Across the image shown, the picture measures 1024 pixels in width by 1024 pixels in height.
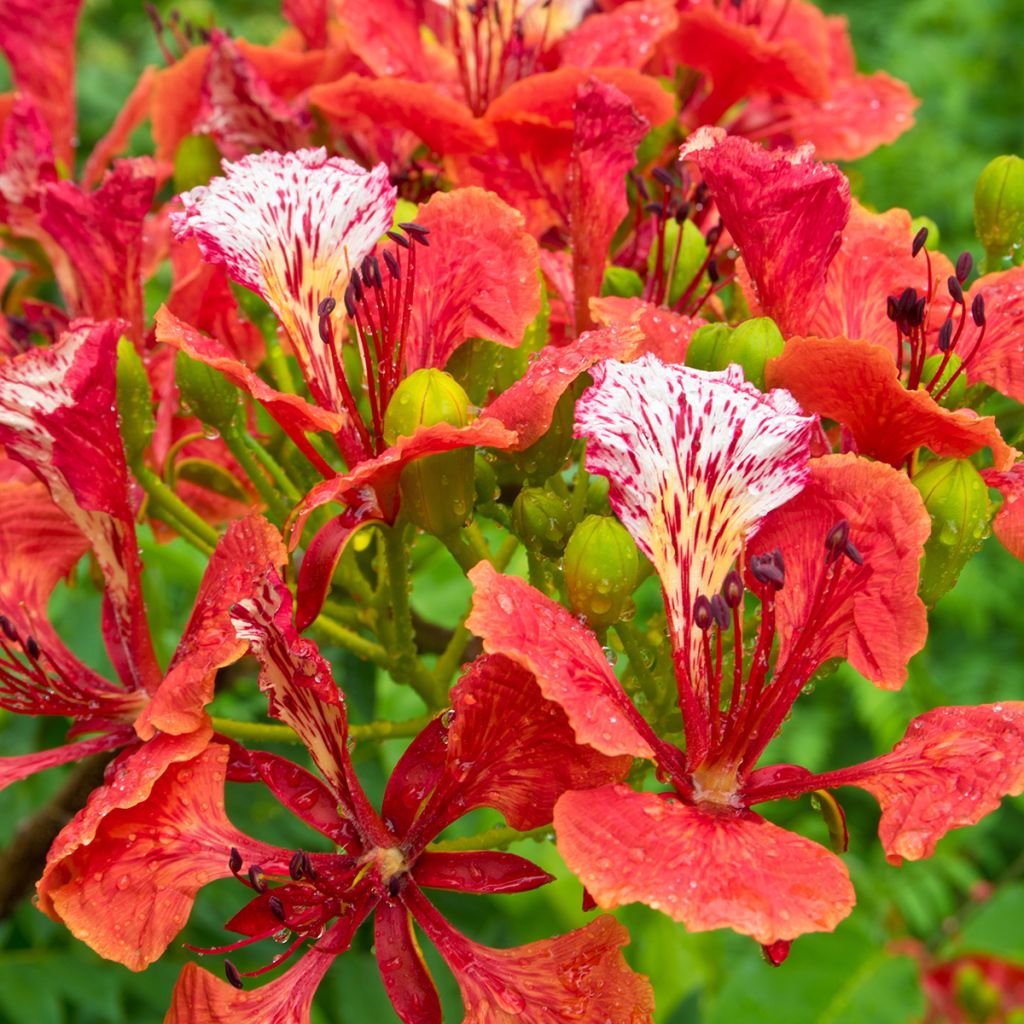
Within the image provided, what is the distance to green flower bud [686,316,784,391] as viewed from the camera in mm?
1333

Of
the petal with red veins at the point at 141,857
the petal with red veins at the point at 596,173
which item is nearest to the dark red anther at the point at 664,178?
the petal with red veins at the point at 596,173

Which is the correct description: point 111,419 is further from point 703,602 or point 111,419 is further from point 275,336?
point 703,602

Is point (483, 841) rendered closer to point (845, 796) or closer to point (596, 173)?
point (596, 173)

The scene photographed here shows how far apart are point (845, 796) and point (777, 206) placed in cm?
300

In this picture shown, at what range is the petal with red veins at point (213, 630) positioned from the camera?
1.23 meters

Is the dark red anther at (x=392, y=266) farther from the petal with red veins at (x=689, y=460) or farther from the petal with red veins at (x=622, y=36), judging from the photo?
Result: the petal with red veins at (x=622, y=36)

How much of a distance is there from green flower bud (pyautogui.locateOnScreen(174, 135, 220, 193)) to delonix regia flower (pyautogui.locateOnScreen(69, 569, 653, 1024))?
35.2 inches

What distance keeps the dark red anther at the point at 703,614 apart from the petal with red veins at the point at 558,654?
0.09m

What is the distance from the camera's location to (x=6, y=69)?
3.19m

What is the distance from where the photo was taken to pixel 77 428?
4.54ft

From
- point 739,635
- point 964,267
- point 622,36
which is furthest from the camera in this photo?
point 622,36

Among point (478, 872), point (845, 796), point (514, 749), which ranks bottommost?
point (845, 796)

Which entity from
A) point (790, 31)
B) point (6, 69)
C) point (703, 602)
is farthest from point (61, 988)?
point (6, 69)

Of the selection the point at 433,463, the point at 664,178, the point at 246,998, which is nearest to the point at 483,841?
the point at 246,998
